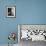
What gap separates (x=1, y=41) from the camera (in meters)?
4.23

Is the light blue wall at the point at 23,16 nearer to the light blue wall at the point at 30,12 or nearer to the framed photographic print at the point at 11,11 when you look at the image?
the light blue wall at the point at 30,12

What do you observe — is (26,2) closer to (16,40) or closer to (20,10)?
(20,10)

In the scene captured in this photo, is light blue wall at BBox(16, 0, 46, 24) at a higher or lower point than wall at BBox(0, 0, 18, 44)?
higher

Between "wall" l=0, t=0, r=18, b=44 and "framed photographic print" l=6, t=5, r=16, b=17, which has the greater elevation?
"framed photographic print" l=6, t=5, r=16, b=17

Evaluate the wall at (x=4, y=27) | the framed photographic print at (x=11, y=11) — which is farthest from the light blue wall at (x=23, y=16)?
the framed photographic print at (x=11, y=11)

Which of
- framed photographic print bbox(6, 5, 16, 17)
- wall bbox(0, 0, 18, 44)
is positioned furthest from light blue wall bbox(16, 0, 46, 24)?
wall bbox(0, 0, 18, 44)

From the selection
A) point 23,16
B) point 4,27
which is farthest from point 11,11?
point 4,27

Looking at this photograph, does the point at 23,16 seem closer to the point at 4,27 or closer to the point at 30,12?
the point at 30,12

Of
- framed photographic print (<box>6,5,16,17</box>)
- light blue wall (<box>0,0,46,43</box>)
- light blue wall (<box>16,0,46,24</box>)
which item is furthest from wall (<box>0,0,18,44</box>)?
light blue wall (<box>16,0,46,24</box>)

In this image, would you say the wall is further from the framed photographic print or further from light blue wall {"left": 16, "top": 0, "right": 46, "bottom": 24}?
light blue wall {"left": 16, "top": 0, "right": 46, "bottom": 24}

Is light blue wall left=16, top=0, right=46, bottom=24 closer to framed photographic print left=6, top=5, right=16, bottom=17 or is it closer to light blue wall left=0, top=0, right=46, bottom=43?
light blue wall left=0, top=0, right=46, bottom=43

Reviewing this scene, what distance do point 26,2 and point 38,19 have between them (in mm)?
675

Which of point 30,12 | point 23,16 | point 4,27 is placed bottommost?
point 4,27

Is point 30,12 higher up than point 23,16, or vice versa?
point 30,12
